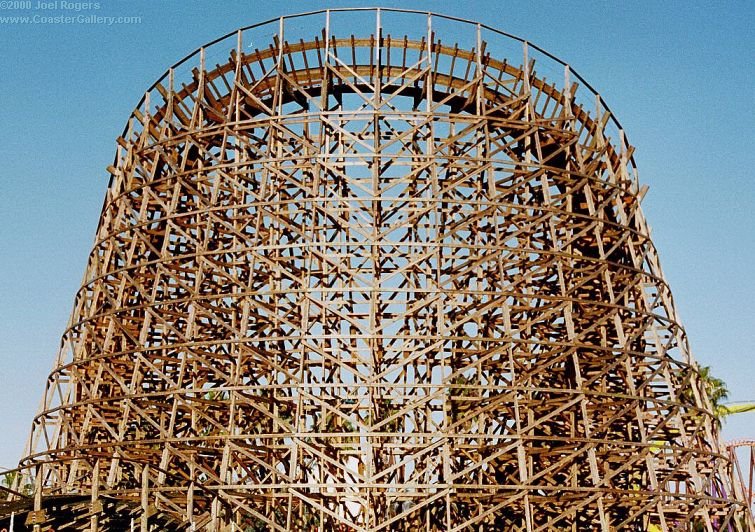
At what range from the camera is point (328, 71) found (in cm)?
1928

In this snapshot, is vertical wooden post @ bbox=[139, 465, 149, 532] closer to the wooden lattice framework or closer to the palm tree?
the wooden lattice framework

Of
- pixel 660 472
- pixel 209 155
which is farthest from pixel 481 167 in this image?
pixel 660 472

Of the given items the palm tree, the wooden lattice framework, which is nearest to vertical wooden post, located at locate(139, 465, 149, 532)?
the wooden lattice framework

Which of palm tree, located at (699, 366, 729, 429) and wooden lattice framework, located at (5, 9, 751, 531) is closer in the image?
wooden lattice framework, located at (5, 9, 751, 531)

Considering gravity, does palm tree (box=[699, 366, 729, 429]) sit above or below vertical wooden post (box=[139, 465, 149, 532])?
above

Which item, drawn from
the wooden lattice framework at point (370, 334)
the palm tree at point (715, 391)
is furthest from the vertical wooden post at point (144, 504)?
the palm tree at point (715, 391)

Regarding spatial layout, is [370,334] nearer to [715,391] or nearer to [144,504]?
[144,504]

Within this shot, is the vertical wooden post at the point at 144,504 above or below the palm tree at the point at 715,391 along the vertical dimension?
below

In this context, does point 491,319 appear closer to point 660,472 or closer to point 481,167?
point 481,167

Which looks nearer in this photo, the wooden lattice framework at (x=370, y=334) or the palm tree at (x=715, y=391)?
the wooden lattice framework at (x=370, y=334)

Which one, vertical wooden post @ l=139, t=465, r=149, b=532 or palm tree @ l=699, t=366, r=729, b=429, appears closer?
vertical wooden post @ l=139, t=465, r=149, b=532

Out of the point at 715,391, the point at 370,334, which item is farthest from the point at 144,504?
the point at 715,391

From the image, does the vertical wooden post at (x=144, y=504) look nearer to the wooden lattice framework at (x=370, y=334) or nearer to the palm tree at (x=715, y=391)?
the wooden lattice framework at (x=370, y=334)

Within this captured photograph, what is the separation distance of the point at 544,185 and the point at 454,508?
6906mm
